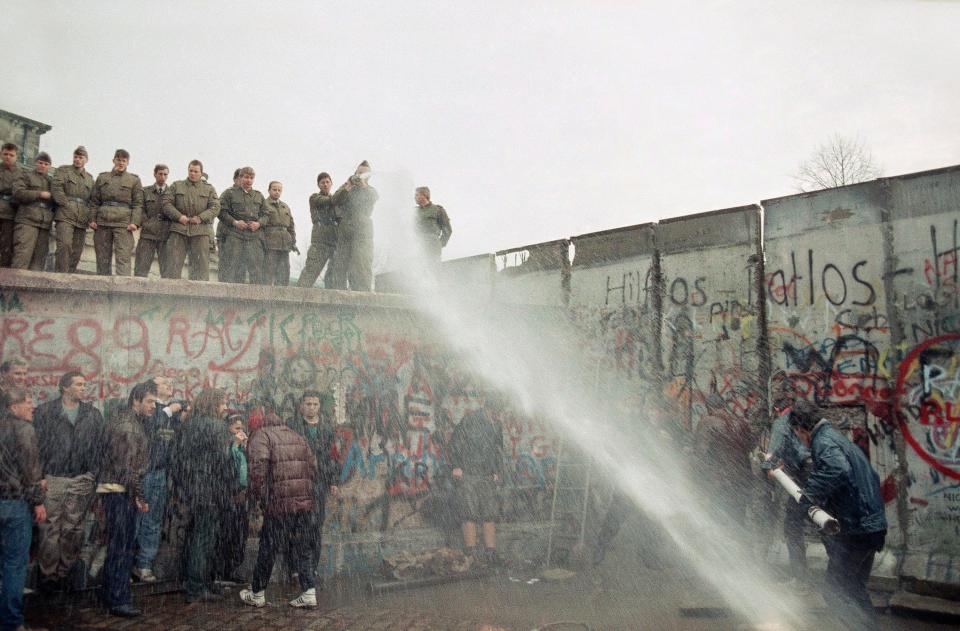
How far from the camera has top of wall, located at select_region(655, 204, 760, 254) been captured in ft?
34.3

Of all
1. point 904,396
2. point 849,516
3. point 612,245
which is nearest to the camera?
point 849,516

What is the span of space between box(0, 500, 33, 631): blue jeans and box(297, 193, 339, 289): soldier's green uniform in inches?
227

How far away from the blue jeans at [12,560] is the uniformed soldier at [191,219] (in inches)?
171

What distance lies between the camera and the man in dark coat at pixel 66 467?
687cm

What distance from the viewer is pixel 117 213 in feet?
30.9

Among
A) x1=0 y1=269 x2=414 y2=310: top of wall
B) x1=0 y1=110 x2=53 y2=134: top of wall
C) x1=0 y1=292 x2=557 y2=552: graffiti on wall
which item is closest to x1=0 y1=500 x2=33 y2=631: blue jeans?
x1=0 y1=292 x2=557 y2=552: graffiti on wall

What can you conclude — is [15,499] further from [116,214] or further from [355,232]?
[355,232]

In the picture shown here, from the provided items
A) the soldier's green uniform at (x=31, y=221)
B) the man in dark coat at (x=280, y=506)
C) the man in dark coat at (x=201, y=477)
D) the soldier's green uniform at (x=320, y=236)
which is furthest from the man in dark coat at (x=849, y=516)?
the soldier's green uniform at (x=31, y=221)

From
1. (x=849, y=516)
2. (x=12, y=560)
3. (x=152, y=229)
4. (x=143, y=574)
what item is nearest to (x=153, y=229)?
(x=152, y=229)

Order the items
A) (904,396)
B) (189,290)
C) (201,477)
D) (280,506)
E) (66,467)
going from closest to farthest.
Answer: (66,467)
(280,506)
(201,477)
(904,396)
(189,290)

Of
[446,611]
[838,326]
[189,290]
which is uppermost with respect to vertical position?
[189,290]

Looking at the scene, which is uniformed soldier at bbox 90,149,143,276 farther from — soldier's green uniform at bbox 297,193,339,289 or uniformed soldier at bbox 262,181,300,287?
soldier's green uniform at bbox 297,193,339,289

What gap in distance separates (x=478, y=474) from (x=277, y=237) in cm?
474

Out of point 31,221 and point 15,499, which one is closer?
point 15,499
